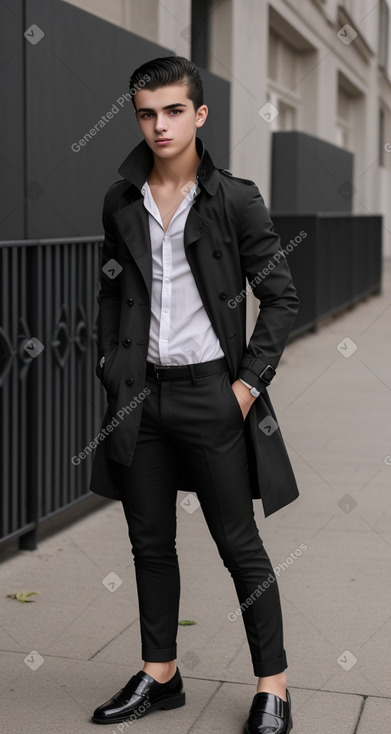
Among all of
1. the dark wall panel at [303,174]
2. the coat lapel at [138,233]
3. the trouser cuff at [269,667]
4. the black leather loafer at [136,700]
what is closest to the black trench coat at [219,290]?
the coat lapel at [138,233]

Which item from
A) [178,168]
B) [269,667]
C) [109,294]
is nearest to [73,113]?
[109,294]

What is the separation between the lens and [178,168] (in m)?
3.34

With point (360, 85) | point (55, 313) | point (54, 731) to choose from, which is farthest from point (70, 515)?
point (360, 85)

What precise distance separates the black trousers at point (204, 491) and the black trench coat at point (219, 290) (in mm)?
59

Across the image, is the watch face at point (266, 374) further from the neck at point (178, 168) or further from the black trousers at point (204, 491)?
the neck at point (178, 168)

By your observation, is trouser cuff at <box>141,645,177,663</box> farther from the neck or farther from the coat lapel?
the neck

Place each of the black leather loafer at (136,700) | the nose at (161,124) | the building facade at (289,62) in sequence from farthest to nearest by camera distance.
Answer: the building facade at (289,62) < the black leather loafer at (136,700) < the nose at (161,124)

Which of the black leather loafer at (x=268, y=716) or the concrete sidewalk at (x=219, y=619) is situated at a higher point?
the black leather loafer at (x=268, y=716)

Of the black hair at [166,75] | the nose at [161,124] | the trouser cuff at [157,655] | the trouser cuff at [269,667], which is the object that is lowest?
the trouser cuff at [157,655]

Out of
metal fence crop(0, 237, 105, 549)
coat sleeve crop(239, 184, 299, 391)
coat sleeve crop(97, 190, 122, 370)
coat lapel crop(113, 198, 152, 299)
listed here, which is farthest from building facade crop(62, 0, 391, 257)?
coat sleeve crop(239, 184, 299, 391)

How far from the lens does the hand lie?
10.9 ft

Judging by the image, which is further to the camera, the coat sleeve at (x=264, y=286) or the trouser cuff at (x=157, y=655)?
the trouser cuff at (x=157, y=655)

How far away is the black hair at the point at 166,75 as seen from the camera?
10.5ft

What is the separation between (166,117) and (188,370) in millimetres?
715
